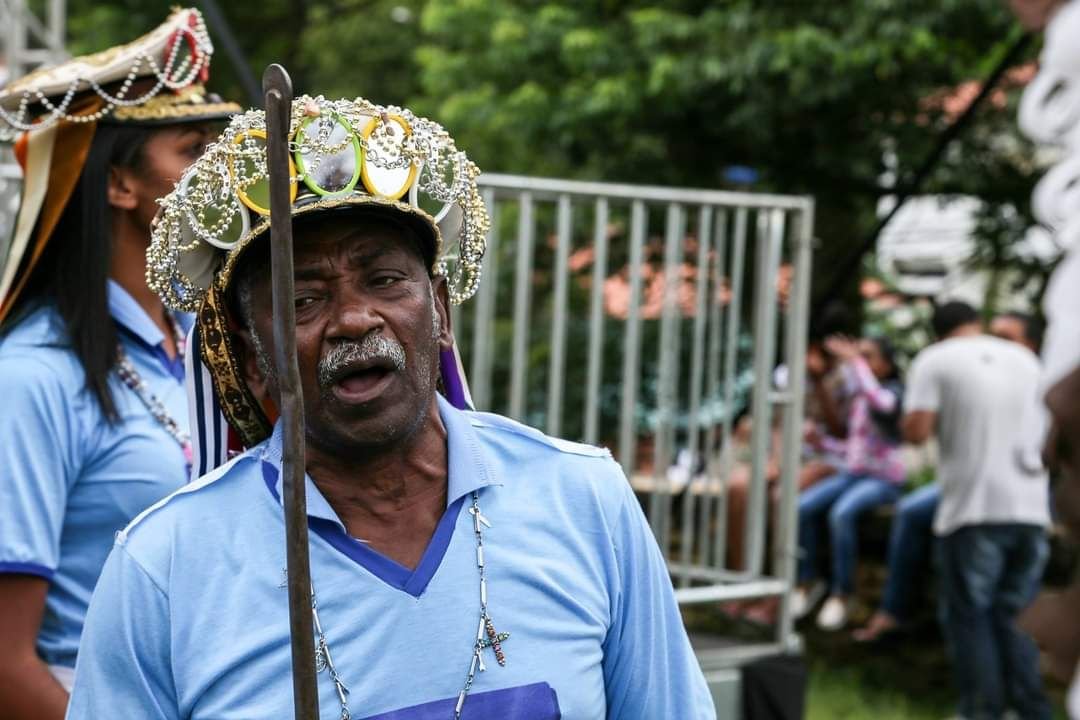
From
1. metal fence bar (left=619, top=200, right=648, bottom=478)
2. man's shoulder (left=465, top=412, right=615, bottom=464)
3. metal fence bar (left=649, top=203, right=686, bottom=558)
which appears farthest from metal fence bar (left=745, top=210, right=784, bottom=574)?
man's shoulder (left=465, top=412, right=615, bottom=464)

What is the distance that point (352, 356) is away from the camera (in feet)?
6.75

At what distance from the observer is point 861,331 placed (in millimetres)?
10211

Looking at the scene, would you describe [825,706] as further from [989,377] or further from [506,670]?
[506,670]

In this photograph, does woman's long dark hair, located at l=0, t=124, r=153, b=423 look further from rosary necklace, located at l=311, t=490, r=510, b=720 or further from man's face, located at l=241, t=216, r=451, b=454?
rosary necklace, located at l=311, t=490, r=510, b=720

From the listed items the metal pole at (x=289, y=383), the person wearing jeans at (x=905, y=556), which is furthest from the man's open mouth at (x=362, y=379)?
the person wearing jeans at (x=905, y=556)

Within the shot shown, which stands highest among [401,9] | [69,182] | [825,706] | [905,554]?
[401,9]

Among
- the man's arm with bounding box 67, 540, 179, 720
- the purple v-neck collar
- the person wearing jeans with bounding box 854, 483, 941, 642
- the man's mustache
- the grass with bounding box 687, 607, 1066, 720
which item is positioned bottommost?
the grass with bounding box 687, 607, 1066, 720

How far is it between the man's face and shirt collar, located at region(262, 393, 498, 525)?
6 centimetres

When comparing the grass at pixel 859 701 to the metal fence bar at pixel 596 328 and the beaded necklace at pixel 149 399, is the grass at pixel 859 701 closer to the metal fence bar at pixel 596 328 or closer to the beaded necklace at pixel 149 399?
the metal fence bar at pixel 596 328

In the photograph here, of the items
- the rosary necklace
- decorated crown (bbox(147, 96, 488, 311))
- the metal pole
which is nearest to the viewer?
the metal pole

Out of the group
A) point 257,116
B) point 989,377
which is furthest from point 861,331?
point 257,116

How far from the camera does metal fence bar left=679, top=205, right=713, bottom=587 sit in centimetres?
542

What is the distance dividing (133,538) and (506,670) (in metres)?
0.50

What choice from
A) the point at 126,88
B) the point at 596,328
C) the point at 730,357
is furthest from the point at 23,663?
the point at 730,357
